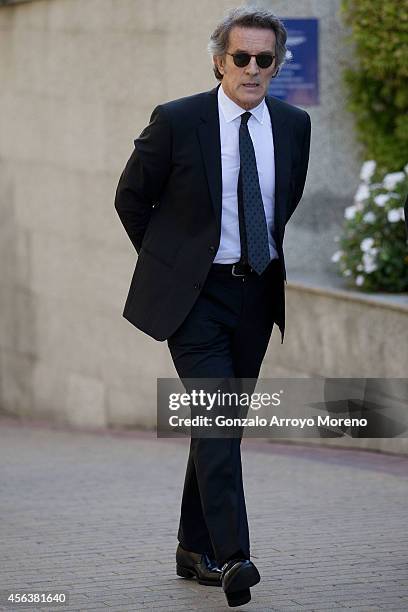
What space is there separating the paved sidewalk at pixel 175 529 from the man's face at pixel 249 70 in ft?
5.53

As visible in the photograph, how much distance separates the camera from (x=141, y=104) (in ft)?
32.6

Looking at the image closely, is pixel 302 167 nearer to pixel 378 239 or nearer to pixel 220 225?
pixel 220 225

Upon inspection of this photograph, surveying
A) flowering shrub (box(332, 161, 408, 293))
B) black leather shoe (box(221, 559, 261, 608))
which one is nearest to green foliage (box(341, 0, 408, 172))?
flowering shrub (box(332, 161, 408, 293))

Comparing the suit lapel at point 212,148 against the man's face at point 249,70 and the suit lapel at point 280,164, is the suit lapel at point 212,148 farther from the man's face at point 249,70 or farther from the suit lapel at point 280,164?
the suit lapel at point 280,164

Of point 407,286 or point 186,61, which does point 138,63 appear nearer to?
point 186,61

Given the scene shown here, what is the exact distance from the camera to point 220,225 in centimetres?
448

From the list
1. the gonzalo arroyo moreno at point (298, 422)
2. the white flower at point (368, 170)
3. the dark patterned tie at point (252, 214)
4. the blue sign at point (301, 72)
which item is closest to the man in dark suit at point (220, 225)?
the dark patterned tie at point (252, 214)

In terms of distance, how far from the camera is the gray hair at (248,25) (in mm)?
4531

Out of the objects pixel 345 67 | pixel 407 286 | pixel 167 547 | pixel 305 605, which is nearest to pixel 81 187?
pixel 345 67

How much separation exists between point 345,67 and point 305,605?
5094 mm

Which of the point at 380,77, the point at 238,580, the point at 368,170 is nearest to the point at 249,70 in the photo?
the point at 238,580

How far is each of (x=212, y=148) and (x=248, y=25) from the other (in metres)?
0.43

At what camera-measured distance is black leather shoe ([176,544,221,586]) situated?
4.71 meters

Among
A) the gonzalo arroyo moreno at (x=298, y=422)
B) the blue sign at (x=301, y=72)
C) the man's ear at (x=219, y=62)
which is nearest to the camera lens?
the man's ear at (x=219, y=62)
